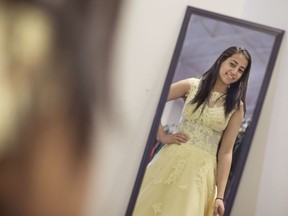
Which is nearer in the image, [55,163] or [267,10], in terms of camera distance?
[55,163]

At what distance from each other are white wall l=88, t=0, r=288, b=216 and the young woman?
48mm

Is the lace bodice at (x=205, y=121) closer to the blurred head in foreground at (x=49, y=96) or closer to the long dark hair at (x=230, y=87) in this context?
the long dark hair at (x=230, y=87)

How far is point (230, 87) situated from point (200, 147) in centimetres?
16

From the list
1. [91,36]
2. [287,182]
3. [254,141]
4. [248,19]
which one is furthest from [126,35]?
[287,182]

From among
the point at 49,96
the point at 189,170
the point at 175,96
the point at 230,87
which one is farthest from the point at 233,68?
the point at 49,96

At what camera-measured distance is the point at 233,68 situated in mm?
775

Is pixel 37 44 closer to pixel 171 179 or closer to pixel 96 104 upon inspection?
pixel 96 104

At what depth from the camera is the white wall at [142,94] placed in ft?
2.37

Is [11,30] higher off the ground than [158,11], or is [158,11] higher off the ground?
[158,11]

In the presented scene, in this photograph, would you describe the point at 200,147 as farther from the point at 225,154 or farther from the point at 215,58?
the point at 215,58

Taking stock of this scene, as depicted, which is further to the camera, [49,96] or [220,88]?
[220,88]

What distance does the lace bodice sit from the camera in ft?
2.50

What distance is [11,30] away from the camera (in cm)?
63

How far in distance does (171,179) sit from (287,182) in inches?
11.7
